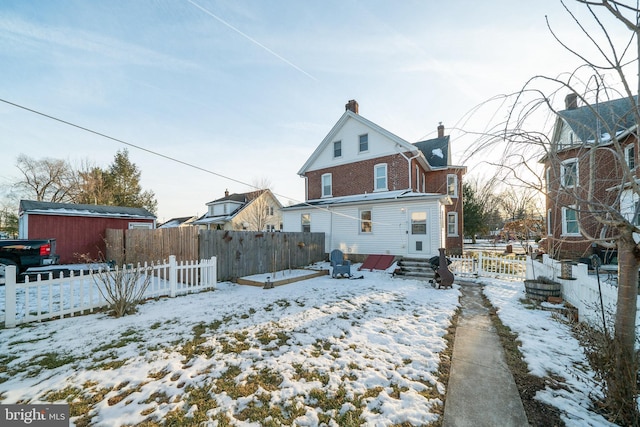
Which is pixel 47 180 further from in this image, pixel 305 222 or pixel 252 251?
pixel 252 251

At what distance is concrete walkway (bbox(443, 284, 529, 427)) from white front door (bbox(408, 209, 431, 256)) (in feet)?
25.3

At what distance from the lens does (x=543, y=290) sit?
21.0ft

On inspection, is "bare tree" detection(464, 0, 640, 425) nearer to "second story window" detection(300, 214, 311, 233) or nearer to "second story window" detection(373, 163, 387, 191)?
"second story window" detection(373, 163, 387, 191)

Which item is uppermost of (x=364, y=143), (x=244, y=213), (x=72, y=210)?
(x=364, y=143)

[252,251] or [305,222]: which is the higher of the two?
[305,222]

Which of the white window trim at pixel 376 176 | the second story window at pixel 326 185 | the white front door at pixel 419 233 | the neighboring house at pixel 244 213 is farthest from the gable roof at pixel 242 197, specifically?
the white front door at pixel 419 233

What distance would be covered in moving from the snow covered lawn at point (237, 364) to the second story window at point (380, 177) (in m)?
10.4

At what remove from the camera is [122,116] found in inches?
396

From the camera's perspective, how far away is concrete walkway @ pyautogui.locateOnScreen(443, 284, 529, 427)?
8.01ft

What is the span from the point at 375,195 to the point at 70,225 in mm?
17882

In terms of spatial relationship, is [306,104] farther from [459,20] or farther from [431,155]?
[431,155]

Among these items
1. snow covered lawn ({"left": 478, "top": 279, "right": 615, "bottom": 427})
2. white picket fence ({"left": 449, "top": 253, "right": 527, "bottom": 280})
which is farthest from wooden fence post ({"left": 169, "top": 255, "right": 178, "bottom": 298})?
white picket fence ({"left": 449, "top": 253, "right": 527, "bottom": 280})

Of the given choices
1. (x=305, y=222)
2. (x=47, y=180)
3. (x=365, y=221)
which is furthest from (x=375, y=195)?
(x=47, y=180)

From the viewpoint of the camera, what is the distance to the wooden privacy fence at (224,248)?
8.75m
